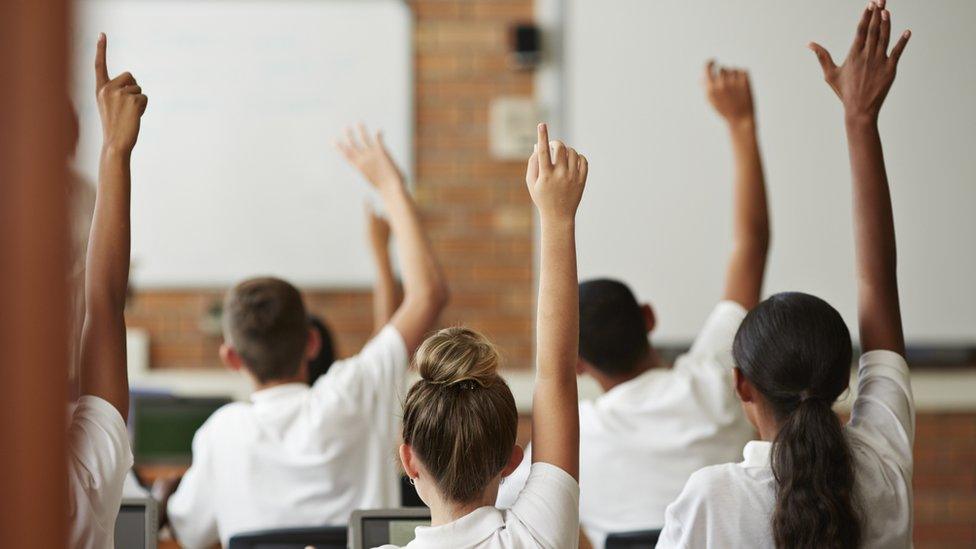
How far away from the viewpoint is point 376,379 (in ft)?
7.07

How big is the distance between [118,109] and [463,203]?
11.1ft

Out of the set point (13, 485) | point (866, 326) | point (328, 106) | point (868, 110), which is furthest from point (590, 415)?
point (328, 106)

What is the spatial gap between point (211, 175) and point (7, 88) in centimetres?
448

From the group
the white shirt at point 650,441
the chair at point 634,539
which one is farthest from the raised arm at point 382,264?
the chair at point 634,539

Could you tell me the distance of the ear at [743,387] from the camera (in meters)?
1.54

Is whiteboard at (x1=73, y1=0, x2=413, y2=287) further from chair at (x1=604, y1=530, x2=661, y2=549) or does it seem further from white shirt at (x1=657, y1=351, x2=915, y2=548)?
white shirt at (x1=657, y1=351, x2=915, y2=548)

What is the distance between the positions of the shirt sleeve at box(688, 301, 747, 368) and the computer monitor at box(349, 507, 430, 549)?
0.85 metres

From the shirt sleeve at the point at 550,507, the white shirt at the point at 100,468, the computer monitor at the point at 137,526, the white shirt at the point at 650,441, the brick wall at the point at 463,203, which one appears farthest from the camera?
the brick wall at the point at 463,203

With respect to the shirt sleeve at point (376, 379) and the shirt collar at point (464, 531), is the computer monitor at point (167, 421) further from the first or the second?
the shirt collar at point (464, 531)

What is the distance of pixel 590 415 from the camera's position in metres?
2.05

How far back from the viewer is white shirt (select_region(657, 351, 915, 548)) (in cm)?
140

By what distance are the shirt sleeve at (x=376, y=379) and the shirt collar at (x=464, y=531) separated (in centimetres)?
86

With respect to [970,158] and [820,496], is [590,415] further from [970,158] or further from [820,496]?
[970,158]

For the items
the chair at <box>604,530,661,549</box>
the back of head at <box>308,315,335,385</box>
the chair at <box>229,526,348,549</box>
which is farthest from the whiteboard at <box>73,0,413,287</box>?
the chair at <box>604,530,661,549</box>
